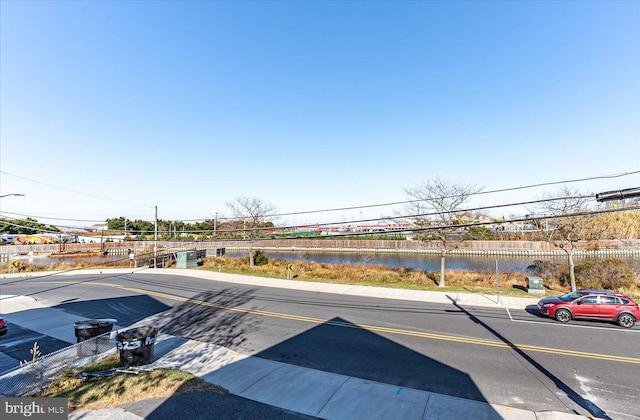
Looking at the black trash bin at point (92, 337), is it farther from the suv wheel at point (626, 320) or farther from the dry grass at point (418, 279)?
the suv wheel at point (626, 320)

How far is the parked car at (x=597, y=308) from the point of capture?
41.4 feet

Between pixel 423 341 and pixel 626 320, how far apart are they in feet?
30.3

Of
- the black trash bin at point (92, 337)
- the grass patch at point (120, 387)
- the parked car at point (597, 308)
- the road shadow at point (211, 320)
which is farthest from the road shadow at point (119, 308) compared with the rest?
the parked car at point (597, 308)

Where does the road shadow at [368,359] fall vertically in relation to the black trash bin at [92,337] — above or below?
below

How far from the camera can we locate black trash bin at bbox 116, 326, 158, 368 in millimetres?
8547

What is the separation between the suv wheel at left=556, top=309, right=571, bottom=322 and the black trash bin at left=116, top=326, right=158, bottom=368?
16.4 metres

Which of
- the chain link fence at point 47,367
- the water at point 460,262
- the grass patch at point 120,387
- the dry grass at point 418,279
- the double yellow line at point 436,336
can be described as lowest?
the water at point 460,262

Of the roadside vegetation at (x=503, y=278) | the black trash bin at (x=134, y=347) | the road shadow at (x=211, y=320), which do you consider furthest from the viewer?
the roadside vegetation at (x=503, y=278)

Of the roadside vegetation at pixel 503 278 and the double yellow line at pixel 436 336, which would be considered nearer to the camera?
the double yellow line at pixel 436 336

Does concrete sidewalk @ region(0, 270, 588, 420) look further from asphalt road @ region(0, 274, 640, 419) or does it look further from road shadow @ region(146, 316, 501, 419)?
asphalt road @ region(0, 274, 640, 419)

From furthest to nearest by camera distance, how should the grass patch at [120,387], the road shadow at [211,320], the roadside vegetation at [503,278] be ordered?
the roadside vegetation at [503,278] → the road shadow at [211,320] → the grass patch at [120,387]

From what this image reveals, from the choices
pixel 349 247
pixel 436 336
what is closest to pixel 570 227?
pixel 436 336

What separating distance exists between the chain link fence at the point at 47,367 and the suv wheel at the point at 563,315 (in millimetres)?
18026

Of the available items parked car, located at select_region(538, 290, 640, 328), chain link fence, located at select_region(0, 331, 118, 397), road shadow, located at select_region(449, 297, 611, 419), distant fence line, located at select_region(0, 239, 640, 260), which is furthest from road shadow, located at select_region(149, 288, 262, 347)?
distant fence line, located at select_region(0, 239, 640, 260)
